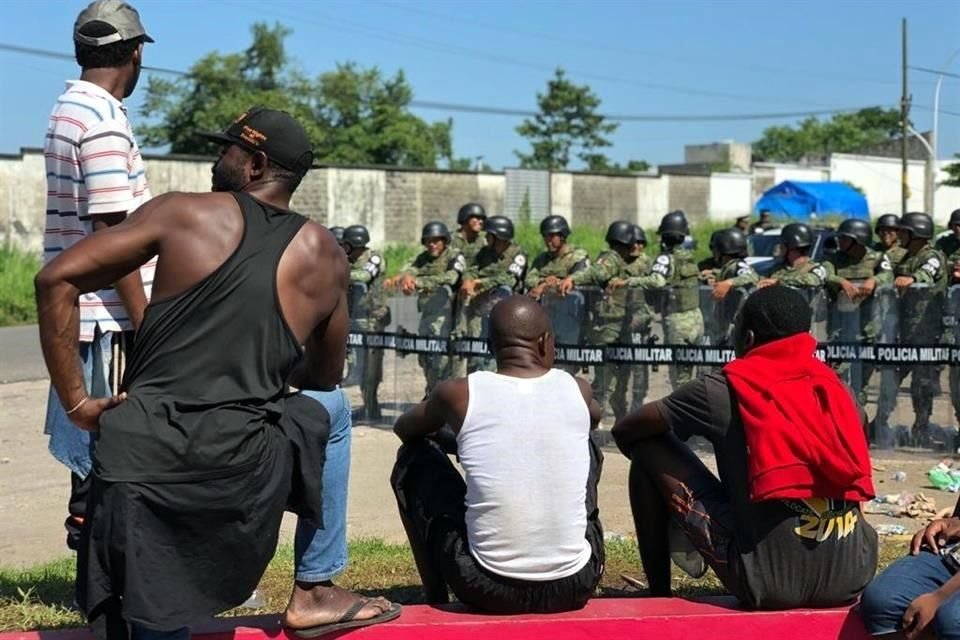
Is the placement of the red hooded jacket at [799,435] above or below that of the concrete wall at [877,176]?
below

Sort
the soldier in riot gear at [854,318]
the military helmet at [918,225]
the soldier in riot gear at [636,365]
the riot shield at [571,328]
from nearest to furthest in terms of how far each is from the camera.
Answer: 1. the soldier in riot gear at [854,318]
2. the soldier in riot gear at [636,365]
3. the riot shield at [571,328]
4. the military helmet at [918,225]

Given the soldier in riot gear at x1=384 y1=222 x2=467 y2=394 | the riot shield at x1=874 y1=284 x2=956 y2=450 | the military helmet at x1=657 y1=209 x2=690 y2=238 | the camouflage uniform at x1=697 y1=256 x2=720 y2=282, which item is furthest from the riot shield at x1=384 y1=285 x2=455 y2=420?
the riot shield at x1=874 y1=284 x2=956 y2=450

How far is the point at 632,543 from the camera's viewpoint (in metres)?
6.83

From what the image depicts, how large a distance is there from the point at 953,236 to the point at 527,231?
22947 mm

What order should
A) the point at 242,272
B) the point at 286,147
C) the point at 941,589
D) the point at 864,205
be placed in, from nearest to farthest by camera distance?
the point at 242,272 → the point at 286,147 → the point at 941,589 → the point at 864,205

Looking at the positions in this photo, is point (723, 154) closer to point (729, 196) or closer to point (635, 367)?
point (729, 196)

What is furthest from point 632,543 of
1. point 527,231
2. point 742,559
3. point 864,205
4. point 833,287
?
A: point 864,205

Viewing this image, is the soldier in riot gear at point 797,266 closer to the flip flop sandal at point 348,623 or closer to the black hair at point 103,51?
the flip flop sandal at point 348,623

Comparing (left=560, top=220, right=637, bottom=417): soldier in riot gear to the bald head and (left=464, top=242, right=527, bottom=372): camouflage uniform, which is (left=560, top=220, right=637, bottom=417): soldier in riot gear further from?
the bald head

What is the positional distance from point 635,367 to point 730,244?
5.39ft

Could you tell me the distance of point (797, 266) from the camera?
11039 millimetres

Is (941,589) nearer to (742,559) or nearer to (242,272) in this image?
(742,559)

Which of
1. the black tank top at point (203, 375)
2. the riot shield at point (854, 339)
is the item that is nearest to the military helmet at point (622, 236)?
the riot shield at point (854, 339)

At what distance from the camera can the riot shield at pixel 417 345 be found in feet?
38.3
